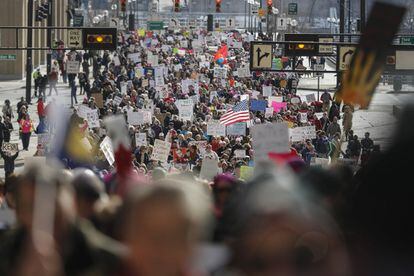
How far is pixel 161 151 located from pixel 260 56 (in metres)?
9.63

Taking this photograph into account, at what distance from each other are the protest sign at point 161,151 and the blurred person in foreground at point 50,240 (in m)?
16.1

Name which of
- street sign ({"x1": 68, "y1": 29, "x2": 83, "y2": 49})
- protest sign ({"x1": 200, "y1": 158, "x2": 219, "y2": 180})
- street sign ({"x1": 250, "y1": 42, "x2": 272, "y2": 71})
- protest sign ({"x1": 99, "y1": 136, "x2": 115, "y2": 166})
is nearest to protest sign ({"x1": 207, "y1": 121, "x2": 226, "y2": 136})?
street sign ({"x1": 250, "y1": 42, "x2": 272, "y2": 71})

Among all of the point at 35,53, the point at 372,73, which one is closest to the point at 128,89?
the point at 35,53

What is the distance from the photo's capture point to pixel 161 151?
21031mm

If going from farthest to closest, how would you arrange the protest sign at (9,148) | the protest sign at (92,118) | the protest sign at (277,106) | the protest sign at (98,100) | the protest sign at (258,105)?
the protest sign at (98,100)
the protest sign at (277,106)
the protest sign at (258,105)
the protest sign at (92,118)
the protest sign at (9,148)

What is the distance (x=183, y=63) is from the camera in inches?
2191

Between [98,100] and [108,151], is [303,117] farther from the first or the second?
[108,151]

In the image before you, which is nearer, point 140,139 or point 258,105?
point 140,139

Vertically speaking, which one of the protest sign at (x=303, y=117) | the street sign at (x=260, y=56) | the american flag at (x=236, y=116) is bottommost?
the protest sign at (x=303, y=117)

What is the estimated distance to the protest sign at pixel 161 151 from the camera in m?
20.9

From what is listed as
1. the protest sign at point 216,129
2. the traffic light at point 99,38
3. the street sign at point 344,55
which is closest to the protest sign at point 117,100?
the traffic light at point 99,38

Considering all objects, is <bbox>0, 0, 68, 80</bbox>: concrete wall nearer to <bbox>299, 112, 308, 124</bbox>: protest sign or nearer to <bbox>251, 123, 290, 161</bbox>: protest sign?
<bbox>299, 112, 308, 124</bbox>: protest sign

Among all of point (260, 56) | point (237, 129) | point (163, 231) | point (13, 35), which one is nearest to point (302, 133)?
point (237, 129)

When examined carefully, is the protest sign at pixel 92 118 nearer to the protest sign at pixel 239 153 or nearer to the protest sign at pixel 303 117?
the protest sign at pixel 239 153
